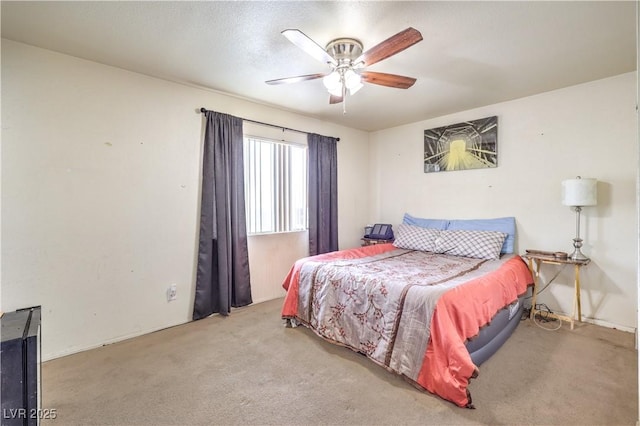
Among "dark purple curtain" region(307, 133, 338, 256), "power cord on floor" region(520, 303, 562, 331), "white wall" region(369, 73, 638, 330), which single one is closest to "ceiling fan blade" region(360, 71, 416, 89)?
"dark purple curtain" region(307, 133, 338, 256)

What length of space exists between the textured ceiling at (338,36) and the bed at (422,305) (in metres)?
1.67

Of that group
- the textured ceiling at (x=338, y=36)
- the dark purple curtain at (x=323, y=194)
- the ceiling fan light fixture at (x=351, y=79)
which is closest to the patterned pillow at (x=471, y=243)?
the dark purple curtain at (x=323, y=194)

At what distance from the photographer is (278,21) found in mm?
1823

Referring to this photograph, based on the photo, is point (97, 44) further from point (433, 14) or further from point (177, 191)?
point (433, 14)

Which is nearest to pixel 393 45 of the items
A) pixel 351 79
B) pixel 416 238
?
pixel 351 79

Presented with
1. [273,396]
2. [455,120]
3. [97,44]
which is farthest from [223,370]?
[455,120]

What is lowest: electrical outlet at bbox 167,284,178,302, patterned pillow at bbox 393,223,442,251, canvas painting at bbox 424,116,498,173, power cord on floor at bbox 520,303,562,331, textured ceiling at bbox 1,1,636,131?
power cord on floor at bbox 520,303,562,331

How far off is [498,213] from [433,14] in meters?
2.49

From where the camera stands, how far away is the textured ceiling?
172 centimetres

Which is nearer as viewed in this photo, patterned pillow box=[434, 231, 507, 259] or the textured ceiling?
the textured ceiling

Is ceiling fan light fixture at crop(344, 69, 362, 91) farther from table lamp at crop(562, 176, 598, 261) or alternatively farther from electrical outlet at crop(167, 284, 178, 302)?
electrical outlet at crop(167, 284, 178, 302)

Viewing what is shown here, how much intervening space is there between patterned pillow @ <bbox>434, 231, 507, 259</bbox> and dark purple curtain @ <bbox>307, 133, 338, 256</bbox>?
1.41m

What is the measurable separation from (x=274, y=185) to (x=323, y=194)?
0.73 metres

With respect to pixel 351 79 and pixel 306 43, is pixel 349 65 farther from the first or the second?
pixel 306 43
